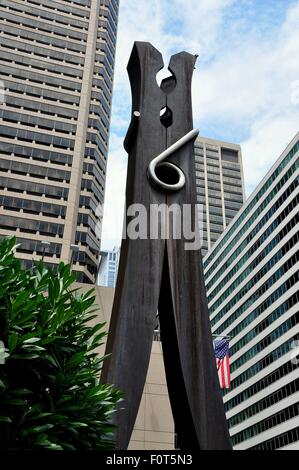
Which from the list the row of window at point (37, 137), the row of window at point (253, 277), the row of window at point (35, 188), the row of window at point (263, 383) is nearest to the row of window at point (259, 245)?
the row of window at point (253, 277)

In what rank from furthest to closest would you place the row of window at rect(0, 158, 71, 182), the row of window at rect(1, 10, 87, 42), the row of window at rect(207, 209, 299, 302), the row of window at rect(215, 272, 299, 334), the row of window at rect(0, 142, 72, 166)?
the row of window at rect(1, 10, 87, 42) < the row of window at rect(0, 142, 72, 166) < the row of window at rect(0, 158, 71, 182) < the row of window at rect(207, 209, 299, 302) < the row of window at rect(215, 272, 299, 334)

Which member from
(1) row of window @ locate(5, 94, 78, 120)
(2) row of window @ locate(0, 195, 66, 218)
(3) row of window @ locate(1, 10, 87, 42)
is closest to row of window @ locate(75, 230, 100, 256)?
(2) row of window @ locate(0, 195, 66, 218)

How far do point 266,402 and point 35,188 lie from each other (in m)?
38.4

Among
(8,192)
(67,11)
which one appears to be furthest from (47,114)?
(67,11)

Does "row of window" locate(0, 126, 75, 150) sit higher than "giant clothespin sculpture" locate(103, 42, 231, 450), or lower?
higher

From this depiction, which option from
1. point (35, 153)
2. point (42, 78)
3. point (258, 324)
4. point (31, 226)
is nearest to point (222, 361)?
point (258, 324)

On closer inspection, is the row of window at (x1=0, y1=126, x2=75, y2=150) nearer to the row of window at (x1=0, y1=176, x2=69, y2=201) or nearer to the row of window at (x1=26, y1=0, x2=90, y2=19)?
the row of window at (x1=0, y1=176, x2=69, y2=201)

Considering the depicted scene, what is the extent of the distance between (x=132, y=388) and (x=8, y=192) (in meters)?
60.0

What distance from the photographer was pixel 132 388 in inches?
281

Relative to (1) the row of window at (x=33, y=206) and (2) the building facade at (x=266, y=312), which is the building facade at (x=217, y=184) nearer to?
(2) the building facade at (x=266, y=312)

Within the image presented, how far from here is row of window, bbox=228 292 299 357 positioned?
52.6 m

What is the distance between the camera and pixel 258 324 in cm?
5969

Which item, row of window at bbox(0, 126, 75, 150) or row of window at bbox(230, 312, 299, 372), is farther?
row of window at bbox(0, 126, 75, 150)
